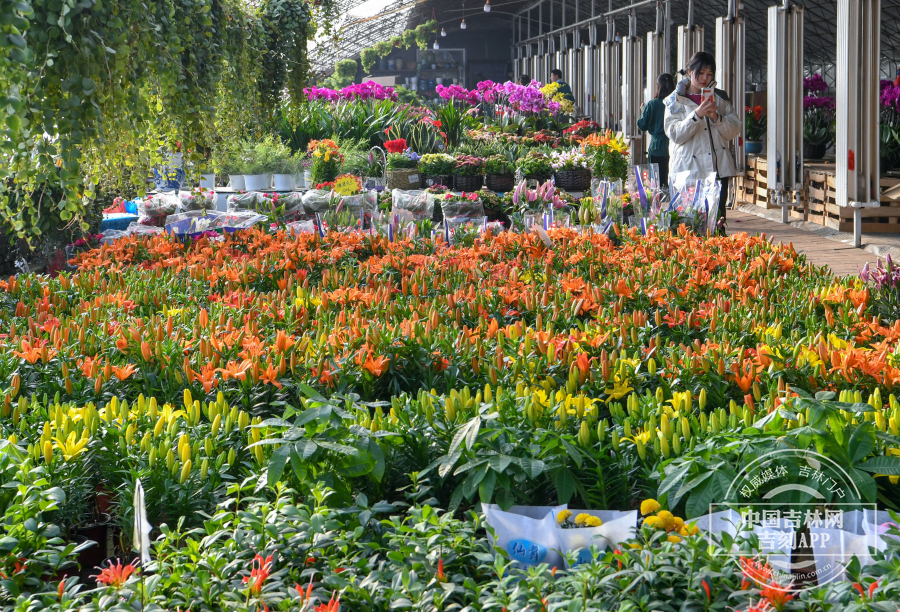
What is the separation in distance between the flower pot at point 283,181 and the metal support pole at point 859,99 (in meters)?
4.47

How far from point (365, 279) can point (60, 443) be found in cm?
208

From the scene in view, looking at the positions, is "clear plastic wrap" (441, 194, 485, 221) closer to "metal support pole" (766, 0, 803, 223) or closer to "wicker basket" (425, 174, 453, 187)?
"wicker basket" (425, 174, 453, 187)

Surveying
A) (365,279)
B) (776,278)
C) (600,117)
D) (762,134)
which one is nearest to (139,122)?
(365,279)

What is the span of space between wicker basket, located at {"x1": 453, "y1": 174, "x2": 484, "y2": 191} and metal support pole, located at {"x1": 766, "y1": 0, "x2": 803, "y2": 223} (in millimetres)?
3347

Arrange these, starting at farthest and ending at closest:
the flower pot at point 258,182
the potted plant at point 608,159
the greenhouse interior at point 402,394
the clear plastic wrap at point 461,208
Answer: the flower pot at point 258,182
the potted plant at point 608,159
the clear plastic wrap at point 461,208
the greenhouse interior at point 402,394

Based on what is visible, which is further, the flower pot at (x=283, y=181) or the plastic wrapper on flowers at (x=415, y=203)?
the flower pot at (x=283, y=181)

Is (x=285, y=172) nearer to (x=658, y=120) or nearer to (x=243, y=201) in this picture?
(x=243, y=201)

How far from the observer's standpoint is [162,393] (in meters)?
2.35

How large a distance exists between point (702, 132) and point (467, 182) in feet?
6.39

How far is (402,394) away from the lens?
204 centimetres

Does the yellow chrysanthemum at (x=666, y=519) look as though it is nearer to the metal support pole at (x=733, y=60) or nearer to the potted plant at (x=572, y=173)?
the potted plant at (x=572, y=173)

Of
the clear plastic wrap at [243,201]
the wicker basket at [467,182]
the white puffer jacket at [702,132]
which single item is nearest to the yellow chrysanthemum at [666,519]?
the clear plastic wrap at [243,201]

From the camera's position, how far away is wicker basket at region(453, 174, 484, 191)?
7.28 m

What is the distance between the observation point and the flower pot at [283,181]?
23.6ft
